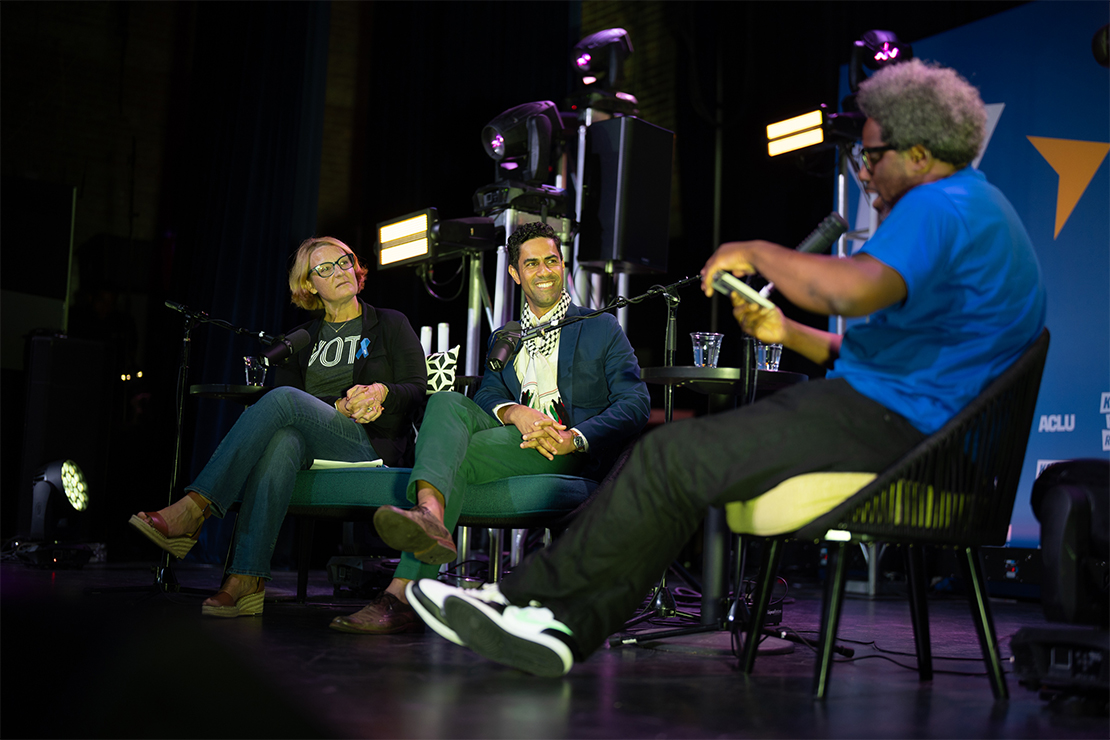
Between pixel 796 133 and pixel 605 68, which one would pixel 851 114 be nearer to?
pixel 796 133

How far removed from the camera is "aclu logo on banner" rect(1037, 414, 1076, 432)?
4.14 meters

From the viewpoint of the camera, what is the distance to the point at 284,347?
295 centimetres

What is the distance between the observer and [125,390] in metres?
5.31

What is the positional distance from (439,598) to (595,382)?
3.56ft

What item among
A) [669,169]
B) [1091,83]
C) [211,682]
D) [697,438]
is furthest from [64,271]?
[1091,83]

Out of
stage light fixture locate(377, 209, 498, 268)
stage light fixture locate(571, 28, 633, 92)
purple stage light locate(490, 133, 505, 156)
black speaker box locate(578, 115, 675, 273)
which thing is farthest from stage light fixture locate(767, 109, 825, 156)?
stage light fixture locate(377, 209, 498, 268)

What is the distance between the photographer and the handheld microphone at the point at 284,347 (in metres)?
2.93

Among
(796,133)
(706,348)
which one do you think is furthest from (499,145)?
(706,348)

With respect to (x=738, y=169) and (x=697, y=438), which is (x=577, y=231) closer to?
(x=738, y=169)

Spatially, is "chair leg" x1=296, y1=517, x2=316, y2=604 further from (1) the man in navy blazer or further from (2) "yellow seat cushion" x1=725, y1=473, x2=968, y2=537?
(2) "yellow seat cushion" x1=725, y1=473, x2=968, y2=537

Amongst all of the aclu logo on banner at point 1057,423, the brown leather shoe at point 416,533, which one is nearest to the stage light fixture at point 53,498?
the brown leather shoe at point 416,533

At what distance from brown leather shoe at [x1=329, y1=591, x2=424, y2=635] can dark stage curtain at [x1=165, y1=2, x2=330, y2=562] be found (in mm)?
2973

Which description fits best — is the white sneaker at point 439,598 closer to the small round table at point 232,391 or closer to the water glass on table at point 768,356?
the water glass on table at point 768,356

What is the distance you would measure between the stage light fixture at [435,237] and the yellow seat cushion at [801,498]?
2.54 metres
